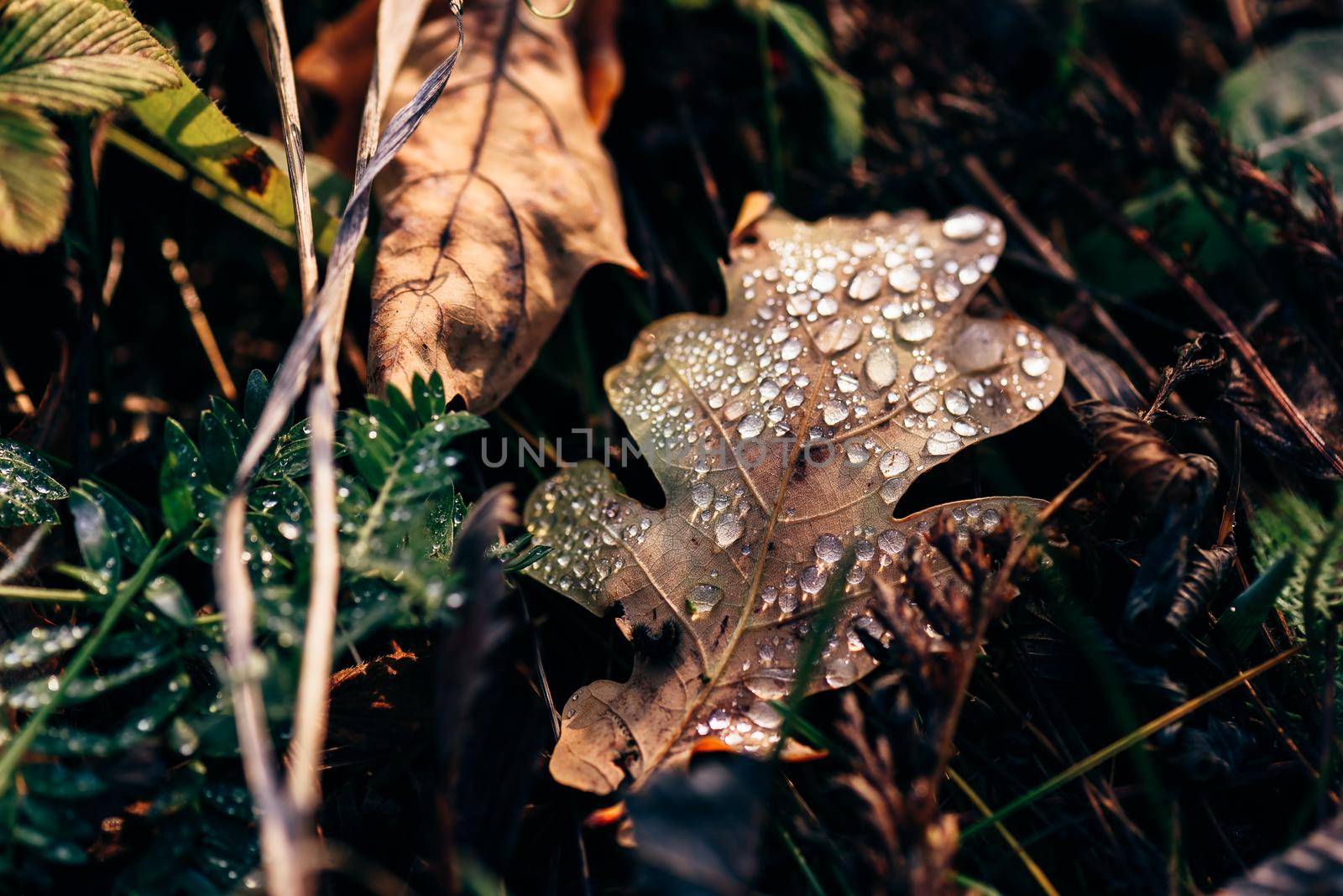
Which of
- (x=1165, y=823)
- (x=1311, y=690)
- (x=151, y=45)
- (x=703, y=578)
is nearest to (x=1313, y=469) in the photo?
(x=1311, y=690)

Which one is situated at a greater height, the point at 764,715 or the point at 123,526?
the point at 123,526

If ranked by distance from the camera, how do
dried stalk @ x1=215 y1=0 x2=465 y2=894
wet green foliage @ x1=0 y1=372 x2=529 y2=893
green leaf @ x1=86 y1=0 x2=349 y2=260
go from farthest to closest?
green leaf @ x1=86 y1=0 x2=349 y2=260
wet green foliage @ x1=0 y1=372 x2=529 y2=893
dried stalk @ x1=215 y1=0 x2=465 y2=894

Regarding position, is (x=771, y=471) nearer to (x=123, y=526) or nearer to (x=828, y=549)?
(x=828, y=549)

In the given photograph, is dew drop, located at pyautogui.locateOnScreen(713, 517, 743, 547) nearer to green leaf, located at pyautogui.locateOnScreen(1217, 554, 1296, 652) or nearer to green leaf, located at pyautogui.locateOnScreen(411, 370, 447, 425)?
green leaf, located at pyautogui.locateOnScreen(411, 370, 447, 425)

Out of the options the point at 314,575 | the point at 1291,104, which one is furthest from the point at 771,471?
the point at 1291,104

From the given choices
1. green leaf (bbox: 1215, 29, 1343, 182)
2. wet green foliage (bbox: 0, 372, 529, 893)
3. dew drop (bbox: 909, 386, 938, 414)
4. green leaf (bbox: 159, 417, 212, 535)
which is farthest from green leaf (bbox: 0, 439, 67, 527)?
green leaf (bbox: 1215, 29, 1343, 182)

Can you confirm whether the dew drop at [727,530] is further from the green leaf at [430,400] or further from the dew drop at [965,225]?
the dew drop at [965,225]

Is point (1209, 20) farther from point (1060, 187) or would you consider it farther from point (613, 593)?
point (613, 593)
